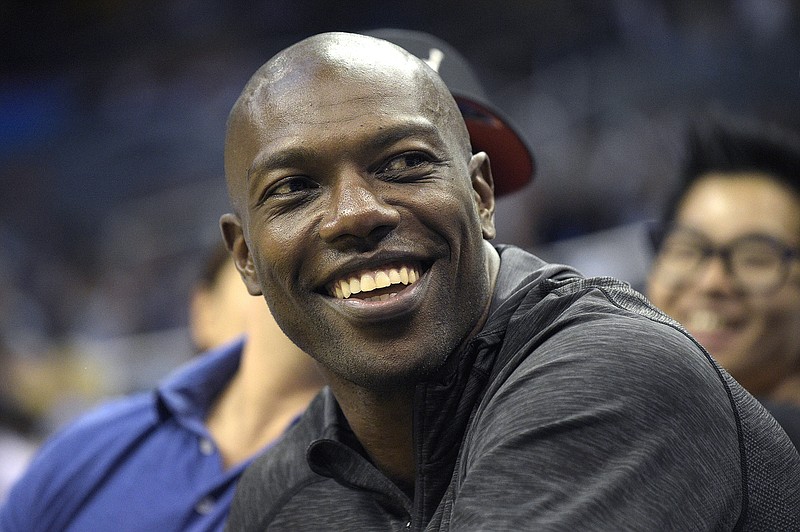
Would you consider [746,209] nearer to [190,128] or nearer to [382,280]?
[382,280]

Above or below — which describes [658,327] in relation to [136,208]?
above

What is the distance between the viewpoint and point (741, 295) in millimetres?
3182

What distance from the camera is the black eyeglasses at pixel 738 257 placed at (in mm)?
3121

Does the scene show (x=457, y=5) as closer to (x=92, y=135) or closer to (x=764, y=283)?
(x=92, y=135)

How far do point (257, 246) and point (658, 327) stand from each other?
68cm

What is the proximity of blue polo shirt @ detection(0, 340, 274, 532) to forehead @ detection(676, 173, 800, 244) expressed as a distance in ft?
4.78

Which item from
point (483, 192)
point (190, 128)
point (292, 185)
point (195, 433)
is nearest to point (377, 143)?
point (292, 185)

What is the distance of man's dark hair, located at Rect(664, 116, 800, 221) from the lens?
3221 mm

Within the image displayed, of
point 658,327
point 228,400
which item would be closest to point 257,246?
point 658,327

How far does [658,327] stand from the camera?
146 centimetres

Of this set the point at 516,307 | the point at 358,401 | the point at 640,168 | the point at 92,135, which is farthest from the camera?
the point at 92,135

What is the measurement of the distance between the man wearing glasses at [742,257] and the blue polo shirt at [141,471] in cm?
135

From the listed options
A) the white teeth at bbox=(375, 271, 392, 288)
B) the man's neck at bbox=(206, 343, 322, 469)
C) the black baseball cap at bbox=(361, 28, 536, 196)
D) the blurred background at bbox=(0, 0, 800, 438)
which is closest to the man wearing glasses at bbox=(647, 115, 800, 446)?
the black baseball cap at bbox=(361, 28, 536, 196)

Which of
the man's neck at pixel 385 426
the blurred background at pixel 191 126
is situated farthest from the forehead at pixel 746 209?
the blurred background at pixel 191 126
